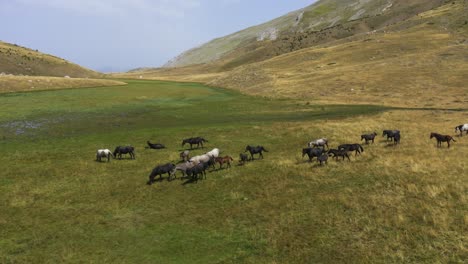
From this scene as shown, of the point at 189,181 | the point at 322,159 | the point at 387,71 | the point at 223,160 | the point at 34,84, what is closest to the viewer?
the point at 189,181

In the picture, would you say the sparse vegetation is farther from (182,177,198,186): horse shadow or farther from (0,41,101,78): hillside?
(182,177,198,186): horse shadow

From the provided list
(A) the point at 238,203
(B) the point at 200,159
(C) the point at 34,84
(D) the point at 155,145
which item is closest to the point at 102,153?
(D) the point at 155,145

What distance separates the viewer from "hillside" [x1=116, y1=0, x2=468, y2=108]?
66875 mm

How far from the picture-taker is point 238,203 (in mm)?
22516

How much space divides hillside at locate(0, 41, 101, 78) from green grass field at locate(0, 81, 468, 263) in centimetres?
8082

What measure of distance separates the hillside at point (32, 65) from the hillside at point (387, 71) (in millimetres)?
56047

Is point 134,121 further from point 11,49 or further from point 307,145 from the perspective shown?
point 11,49

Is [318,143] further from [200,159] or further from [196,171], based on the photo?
[196,171]

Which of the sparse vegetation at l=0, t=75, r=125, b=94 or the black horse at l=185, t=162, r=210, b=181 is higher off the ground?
the sparse vegetation at l=0, t=75, r=125, b=94

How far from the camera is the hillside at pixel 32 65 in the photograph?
10869 centimetres

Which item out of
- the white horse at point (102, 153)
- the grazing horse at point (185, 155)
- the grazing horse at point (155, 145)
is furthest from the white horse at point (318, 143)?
the white horse at point (102, 153)

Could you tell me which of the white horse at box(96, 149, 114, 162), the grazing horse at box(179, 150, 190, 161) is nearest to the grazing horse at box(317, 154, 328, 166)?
the grazing horse at box(179, 150, 190, 161)

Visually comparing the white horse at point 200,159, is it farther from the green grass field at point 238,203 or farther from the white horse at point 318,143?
the white horse at point 318,143

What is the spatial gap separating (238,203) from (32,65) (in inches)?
4631
